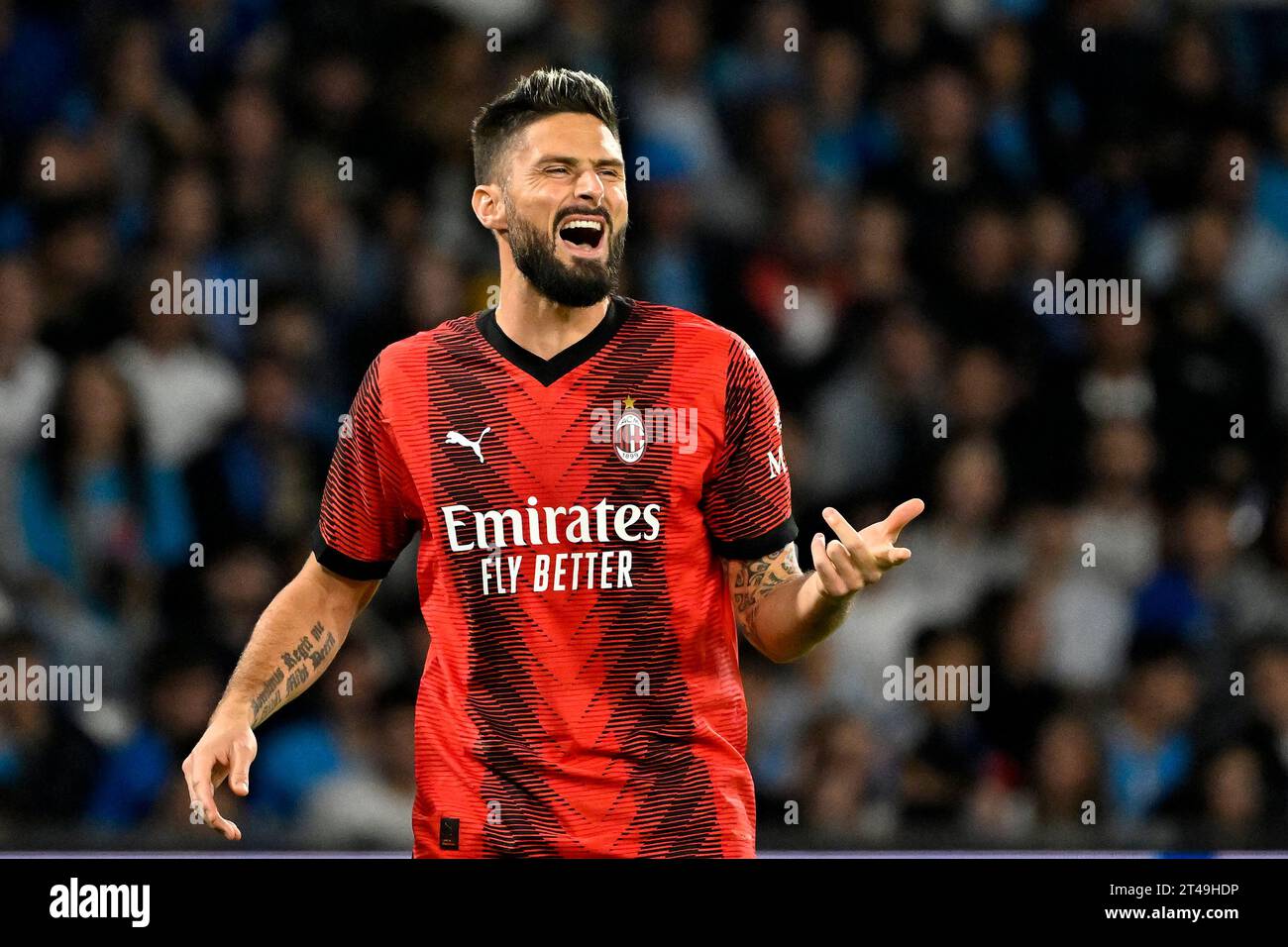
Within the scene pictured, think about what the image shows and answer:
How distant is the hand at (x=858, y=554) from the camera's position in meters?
2.62

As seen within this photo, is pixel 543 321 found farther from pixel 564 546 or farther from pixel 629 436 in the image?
pixel 564 546

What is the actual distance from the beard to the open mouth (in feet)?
0.03

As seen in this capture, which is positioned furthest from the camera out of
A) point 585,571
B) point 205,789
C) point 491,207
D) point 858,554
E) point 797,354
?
point 797,354

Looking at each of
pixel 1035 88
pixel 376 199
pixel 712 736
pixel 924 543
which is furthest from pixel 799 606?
pixel 1035 88

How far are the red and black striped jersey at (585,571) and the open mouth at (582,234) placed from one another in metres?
0.14

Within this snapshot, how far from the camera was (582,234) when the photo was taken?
308 cm

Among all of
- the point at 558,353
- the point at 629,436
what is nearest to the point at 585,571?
the point at 629,436

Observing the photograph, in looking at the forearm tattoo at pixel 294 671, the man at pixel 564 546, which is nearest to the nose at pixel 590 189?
the man at pixel 564 546

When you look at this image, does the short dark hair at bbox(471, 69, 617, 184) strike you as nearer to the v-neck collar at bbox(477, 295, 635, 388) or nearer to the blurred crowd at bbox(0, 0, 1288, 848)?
the v-neck collar at bbox(477, 295, 635, 388)

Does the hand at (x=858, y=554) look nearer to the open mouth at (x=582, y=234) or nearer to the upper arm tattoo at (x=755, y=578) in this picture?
the upper arm tattoo at (x=755, y=578)

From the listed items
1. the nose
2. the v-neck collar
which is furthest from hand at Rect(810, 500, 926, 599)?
the nose

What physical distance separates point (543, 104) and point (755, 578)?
2.77ft

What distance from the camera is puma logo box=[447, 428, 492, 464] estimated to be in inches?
120

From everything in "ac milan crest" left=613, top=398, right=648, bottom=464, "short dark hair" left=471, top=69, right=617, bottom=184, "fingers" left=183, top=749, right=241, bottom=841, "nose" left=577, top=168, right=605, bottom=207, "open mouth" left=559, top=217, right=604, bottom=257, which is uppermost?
"short dark hair" left=471, top=69, right=617, bottom=184
